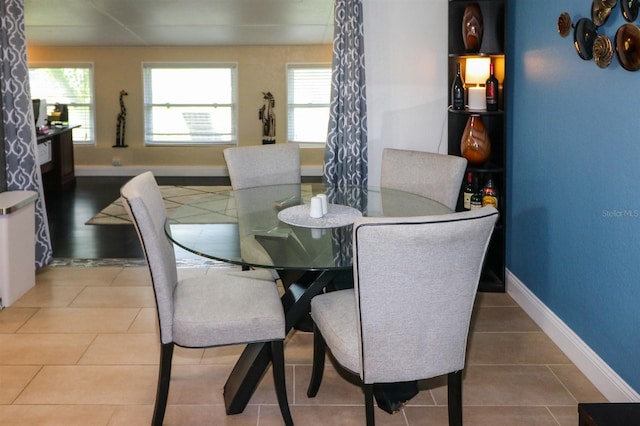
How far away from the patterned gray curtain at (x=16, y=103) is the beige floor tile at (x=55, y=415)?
6.89ft

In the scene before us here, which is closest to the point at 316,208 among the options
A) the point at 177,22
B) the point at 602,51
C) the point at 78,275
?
the point at 602,51

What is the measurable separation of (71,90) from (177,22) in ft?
10.7

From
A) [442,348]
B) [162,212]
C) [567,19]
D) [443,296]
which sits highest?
[567,19]

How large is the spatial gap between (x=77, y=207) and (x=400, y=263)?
19.3 feet

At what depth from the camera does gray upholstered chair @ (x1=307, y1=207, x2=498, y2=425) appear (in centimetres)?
221

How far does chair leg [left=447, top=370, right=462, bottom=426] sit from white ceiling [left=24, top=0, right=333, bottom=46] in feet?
14.4

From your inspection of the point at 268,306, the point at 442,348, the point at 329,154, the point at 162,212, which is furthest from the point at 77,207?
the point at 442,348

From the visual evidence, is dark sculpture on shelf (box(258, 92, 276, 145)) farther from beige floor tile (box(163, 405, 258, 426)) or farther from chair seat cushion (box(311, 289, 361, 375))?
chair seat cushion (box(311, 289, 361, 375))

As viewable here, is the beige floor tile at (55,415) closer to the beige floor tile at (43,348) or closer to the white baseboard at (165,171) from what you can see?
the beige floor tile at (43,348)

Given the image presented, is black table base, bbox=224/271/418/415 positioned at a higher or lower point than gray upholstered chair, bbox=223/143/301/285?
lower

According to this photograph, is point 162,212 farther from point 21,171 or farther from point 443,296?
point 21,171

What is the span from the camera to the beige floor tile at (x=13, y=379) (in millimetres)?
3070

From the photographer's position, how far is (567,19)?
3.35 m

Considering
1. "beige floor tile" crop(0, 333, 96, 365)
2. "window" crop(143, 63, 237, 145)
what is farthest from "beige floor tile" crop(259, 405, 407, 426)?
"window" crop(143, 63, 237, 145)
